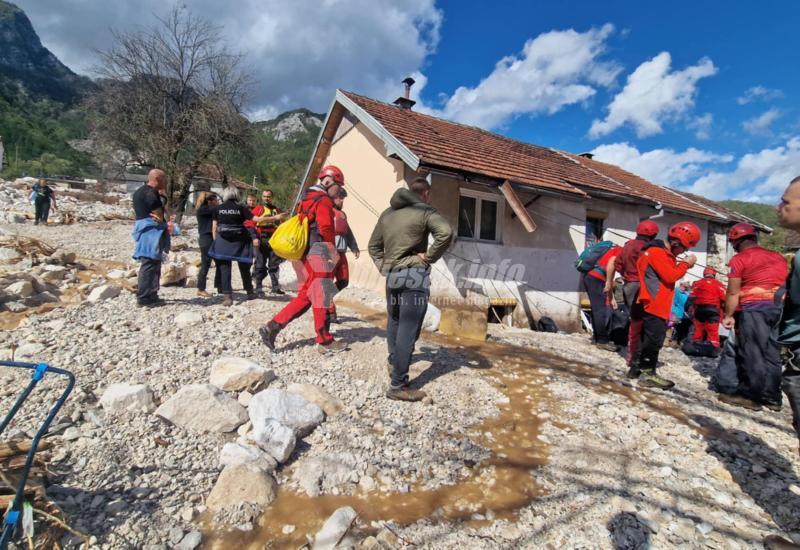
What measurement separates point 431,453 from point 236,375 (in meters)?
1.57

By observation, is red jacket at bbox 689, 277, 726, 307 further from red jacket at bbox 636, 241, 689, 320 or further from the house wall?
the house wall

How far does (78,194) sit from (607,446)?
30230 mm

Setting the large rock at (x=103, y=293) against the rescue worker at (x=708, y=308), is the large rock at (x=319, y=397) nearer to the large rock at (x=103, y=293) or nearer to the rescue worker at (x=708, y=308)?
the large rock at (x=103, y=293)

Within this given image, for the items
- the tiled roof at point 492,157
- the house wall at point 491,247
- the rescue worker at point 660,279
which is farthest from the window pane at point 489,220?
the rescue worker at point 660,279

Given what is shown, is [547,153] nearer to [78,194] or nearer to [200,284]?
[200,284]

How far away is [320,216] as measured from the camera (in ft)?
12.1

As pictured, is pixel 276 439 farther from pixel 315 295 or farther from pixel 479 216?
pixel 479 216

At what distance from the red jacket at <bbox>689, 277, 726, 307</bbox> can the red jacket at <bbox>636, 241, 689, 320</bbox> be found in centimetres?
269

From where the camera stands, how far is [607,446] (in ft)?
8.82

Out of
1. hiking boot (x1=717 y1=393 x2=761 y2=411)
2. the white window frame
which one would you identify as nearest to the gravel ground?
hiking boot (x1=717 y1=393 x2=761 y2=411)

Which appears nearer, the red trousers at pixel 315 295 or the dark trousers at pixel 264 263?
the red trousers at pixel 315 295

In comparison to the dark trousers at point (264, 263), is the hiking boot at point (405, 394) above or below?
below

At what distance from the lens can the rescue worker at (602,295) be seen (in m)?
5.35

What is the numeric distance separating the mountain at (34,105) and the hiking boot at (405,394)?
78.2 ft
